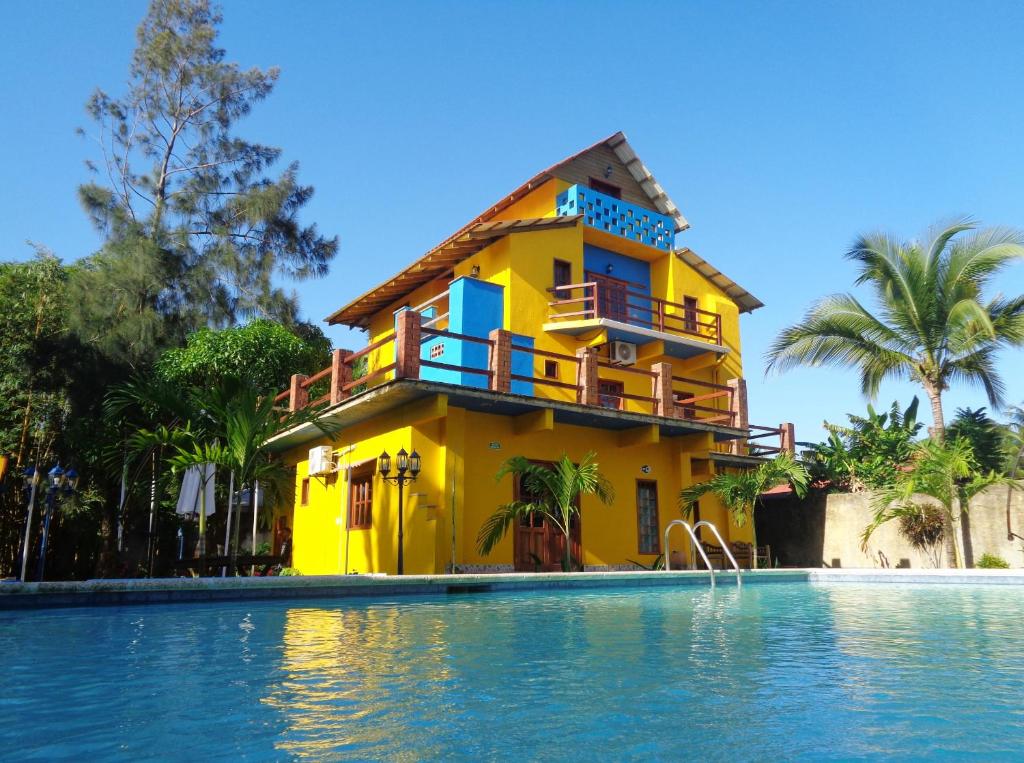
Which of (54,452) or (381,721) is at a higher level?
(54,452)

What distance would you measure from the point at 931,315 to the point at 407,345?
462 inches

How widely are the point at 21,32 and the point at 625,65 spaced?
43.8 ft

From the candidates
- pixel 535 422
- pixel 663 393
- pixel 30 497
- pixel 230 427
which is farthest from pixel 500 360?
pixel 30 497

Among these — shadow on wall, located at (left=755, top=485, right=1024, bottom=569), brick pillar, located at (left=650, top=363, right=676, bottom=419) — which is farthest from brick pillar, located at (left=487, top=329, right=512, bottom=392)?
shadow on wall, located at (left=755, top=485, right=1024, bottom=569)

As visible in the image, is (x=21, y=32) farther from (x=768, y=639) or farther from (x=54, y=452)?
(x=768, y=639)

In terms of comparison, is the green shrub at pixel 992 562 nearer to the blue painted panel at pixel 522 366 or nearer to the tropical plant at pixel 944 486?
the tropical plant at pixel 944 486

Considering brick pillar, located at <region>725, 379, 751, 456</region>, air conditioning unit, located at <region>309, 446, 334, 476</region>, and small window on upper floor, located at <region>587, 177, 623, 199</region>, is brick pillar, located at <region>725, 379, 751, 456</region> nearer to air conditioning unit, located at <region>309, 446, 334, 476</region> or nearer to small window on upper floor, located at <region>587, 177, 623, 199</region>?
small window on upper floor, located at <region>587, 177, 623, 199</region>

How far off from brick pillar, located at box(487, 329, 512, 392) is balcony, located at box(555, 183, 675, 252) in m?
5.76

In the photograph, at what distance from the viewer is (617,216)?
19266mm

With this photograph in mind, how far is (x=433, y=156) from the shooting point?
1478 cm

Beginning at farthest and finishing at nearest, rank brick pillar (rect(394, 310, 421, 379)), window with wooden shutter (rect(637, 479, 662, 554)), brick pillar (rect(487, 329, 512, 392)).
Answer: window with wooden shutter (rect(637, 479, 662, 554)), brick pillar (rect(487, 329, 512, 392)), brick pillar (rect(394, 310, 421, 379))

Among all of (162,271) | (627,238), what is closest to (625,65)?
(627,238)

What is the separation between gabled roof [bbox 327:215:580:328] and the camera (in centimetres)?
1675

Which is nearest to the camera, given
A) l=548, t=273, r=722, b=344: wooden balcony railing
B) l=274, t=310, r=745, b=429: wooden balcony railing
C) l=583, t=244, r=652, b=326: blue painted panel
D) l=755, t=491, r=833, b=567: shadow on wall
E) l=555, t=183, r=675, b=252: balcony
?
l=274, t=310, r=745, b=429: wooden balcony railing
